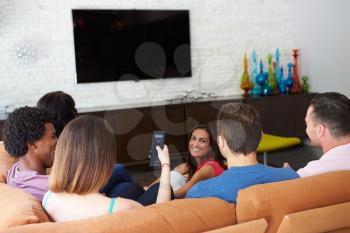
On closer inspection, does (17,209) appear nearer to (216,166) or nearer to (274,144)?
(216,166)

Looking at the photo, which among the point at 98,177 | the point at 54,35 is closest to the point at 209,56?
the point at 54,35

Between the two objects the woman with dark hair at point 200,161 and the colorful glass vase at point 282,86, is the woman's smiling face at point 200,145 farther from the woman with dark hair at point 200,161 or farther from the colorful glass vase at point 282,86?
the colorful glass vase at point 282,86

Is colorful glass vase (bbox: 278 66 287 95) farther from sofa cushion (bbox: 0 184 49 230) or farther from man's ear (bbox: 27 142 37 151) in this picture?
sofa cushion (bbox: 0 184 49 230)

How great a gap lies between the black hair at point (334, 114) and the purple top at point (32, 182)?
1.28 meters

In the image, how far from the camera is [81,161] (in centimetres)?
143

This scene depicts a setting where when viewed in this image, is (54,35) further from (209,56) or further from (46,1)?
(209,56)

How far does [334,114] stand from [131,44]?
3.36 m

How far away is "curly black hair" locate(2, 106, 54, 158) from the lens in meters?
1.83

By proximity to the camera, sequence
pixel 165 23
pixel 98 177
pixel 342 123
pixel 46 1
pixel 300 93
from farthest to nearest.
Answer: pixel 300 93 < pixel 165 23 < pixel 46 1 < pixel 342 123 < pixel 98 177

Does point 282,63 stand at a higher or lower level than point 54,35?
lower

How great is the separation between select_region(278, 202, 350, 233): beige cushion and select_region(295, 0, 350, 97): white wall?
14.9ft

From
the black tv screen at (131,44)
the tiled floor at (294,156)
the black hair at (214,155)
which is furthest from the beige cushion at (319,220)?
the black tv screen at (131,44)

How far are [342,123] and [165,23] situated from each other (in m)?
3.51

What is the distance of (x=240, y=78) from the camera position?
568 centimetres
